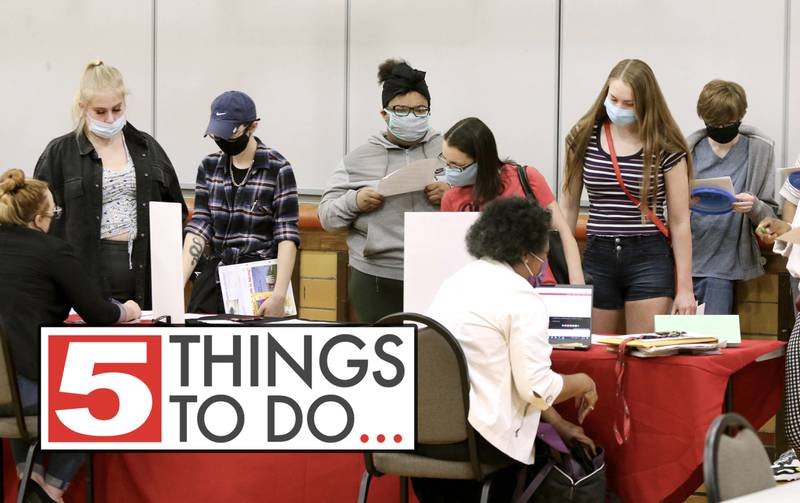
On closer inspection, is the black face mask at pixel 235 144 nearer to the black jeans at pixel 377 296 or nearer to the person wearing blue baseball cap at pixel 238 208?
the person wearing blue baseball cap at pixel 238 208

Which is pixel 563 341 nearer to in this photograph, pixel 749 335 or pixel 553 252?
pixel 553 252

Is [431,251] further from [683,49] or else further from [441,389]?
[683,49]

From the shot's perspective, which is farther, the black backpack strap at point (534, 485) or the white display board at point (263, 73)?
the white display board at point (263, 73)

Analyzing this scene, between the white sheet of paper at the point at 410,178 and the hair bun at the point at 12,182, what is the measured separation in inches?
49.8

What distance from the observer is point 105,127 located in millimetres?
3857

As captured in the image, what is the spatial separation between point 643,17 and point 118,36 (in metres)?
2.86

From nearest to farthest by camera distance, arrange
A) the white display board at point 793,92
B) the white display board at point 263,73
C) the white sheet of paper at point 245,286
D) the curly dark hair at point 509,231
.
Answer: the curly dark hair at point 509,231 < the white sheet of paper at point 245,286 < the white display board at point 793,92 < the white display board at point 263,73

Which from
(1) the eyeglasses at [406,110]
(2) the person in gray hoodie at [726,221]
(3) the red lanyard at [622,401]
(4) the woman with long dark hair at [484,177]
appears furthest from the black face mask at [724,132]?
(3) the red lanyard at [622,401]

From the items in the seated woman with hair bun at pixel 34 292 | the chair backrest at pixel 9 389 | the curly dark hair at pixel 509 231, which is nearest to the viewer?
the curly dark hair at pixel 509 231

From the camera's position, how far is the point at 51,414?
310 cm

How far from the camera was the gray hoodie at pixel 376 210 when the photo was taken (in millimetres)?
4066

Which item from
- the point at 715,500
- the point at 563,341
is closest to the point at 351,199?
the point at 563,341

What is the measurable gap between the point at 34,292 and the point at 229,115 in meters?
0.97

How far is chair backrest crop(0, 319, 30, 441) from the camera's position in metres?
3.06
